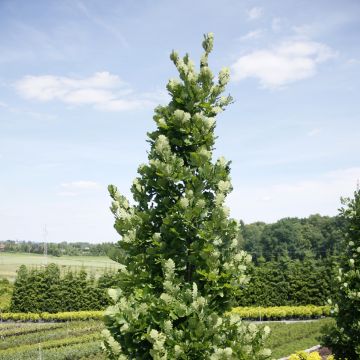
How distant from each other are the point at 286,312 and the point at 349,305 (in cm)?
2877

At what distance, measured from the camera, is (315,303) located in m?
40.1

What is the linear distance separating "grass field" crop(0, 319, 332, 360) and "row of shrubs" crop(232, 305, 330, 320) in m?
6.11

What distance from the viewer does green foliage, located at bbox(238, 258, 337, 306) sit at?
132 ft

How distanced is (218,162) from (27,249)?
142m

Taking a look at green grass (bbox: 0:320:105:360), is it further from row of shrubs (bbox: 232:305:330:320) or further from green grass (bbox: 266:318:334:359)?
row of shrubs (bbox: 232:305:330:320)

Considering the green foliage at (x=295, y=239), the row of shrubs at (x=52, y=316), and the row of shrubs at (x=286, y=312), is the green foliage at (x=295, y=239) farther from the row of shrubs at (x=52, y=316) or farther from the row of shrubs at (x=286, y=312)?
the row of shrubs at (x=52, y=316)

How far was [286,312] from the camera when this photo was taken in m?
36.9

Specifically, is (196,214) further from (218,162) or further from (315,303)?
(315,303)

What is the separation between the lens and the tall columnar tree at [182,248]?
204 inches

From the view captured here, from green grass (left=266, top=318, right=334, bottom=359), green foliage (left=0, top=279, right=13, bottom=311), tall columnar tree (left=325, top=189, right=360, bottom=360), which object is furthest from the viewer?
green foliage (left=0, top=279, right=13, bottom=311)

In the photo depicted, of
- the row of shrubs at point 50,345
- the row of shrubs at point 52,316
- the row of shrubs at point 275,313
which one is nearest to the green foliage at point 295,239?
the row of shrubs at point 275,313

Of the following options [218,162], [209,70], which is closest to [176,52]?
[209,70]

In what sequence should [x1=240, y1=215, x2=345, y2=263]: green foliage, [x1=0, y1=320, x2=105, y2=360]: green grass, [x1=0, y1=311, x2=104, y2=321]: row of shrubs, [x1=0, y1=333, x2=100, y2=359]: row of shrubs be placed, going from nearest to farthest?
[x1=0, y1=320, x2=105, y2=360]: green grass
[x1=0, y1=333, x2=100, y2=359]: row of shrubs
[x1=0, y1=311, x2=104, y2=321]: row of shrubs
[x1=240, y1=215, x2=345, y2=263]: green foliage

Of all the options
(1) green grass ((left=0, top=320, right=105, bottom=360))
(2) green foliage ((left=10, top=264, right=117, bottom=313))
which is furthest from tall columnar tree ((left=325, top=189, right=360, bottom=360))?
(2) green foliage ((left=10, top=264, right=117, bottom=313))
